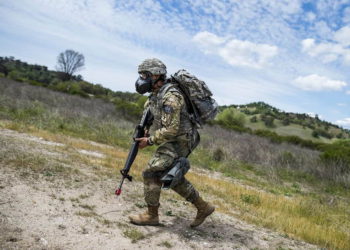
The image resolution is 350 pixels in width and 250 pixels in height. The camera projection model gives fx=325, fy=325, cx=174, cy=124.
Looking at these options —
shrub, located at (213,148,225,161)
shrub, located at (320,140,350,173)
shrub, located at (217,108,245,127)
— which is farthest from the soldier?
shrub, located at (217,108,245,127)

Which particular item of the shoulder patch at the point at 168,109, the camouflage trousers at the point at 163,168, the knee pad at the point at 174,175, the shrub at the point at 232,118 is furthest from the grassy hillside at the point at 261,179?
the shrub at the point at 232,118

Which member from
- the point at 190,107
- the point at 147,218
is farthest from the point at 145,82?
the point at 147,218

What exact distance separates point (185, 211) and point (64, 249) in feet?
7.92

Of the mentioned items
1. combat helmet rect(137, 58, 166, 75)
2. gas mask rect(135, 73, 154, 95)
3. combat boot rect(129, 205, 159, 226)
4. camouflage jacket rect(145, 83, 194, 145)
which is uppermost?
combat helmet rect(137, 58, 166, 75)

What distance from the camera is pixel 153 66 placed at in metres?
4.05

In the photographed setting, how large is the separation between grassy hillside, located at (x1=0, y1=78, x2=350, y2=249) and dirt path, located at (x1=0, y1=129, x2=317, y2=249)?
87cm

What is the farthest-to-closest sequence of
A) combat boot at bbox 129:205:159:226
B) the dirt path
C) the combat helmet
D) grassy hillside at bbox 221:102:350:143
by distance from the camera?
grassy hillside at bbox 221:102:350:143 → combat boot at bbox 129:205:159:226 → the combat helmet → the dirt path

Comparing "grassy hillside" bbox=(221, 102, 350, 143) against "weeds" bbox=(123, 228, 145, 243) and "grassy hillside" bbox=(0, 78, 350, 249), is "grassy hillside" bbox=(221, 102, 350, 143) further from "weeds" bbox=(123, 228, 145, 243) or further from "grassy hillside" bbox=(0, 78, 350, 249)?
"weeds" bbox=(123, 228, 145, 243)

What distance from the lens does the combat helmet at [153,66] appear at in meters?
4.04

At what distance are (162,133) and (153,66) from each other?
874 millimetres

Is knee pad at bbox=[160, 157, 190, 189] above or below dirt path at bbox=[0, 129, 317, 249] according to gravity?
above

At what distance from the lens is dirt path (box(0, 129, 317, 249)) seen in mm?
3428

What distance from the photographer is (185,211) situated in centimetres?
522

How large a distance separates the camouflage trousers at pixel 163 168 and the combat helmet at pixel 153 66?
90 centimetres
